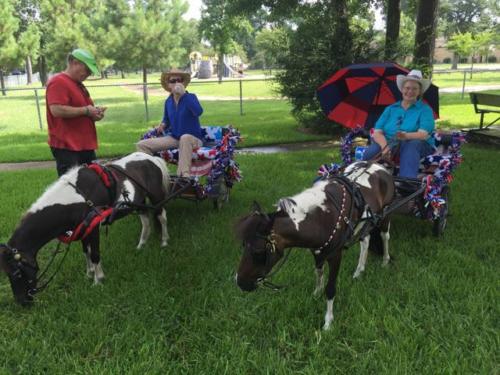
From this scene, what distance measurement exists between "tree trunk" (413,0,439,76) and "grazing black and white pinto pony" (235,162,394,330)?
9216 millimetres

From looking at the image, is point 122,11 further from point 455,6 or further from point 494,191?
point 455,6

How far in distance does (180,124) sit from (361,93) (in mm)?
2791

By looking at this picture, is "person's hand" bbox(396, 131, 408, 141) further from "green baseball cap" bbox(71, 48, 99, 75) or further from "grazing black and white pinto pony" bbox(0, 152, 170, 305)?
"green baseball cap" bbox(71, 48, 99, 75)

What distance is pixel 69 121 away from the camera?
188 inches

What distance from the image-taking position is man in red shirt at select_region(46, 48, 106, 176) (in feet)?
15.0

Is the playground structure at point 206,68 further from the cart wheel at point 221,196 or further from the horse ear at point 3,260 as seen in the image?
the horse ear at point 3,260

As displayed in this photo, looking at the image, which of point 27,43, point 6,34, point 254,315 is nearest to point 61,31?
point 27,43

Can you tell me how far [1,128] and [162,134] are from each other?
38.6ft

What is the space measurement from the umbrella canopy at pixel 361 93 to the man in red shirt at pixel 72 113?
11.2 feet

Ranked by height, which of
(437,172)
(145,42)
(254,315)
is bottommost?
(254,315)

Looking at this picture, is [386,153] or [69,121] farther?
[386,153]

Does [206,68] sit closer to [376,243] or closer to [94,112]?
[94,112]

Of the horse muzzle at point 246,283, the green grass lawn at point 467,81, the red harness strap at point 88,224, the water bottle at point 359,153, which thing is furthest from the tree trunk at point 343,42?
the green grass lawn at point 467,81

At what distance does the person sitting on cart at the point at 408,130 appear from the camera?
5.12 m
